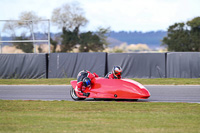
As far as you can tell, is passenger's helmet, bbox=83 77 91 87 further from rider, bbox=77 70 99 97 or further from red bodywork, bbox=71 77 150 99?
red bodywork, bbox=71 77 150 99

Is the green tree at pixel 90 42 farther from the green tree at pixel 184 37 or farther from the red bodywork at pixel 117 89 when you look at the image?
the red bodywork at pixel 117 89

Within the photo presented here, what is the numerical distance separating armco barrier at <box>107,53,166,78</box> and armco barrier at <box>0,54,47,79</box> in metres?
4.27

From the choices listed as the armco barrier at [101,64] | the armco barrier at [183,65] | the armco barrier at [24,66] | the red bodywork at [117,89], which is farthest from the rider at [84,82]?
the armco barrier at [24,66]

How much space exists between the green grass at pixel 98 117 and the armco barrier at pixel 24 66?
13.0 meters

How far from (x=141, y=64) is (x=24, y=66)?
7236mm

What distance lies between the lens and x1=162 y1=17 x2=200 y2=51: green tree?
45625mm

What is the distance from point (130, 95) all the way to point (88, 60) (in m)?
12.7

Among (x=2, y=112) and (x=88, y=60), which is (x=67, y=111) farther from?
(x=88, y=60)

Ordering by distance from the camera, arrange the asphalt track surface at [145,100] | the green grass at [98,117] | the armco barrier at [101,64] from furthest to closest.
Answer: the armco barrier at [101,64] → the asphalt track surface at [145,100] → the green grass at [98,117]

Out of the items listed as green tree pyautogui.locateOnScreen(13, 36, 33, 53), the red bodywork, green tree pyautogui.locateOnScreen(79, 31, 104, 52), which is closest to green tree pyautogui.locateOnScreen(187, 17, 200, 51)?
green tree pyautogui.locateOnScreen(79, 31, 104, 52)

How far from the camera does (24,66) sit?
999 inches

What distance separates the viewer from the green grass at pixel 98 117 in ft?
26.0

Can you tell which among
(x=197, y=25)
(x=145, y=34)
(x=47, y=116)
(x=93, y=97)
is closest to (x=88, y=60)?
(x=93, y=97)

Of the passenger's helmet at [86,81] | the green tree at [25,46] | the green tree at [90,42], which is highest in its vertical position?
the green tree at [90,42]
